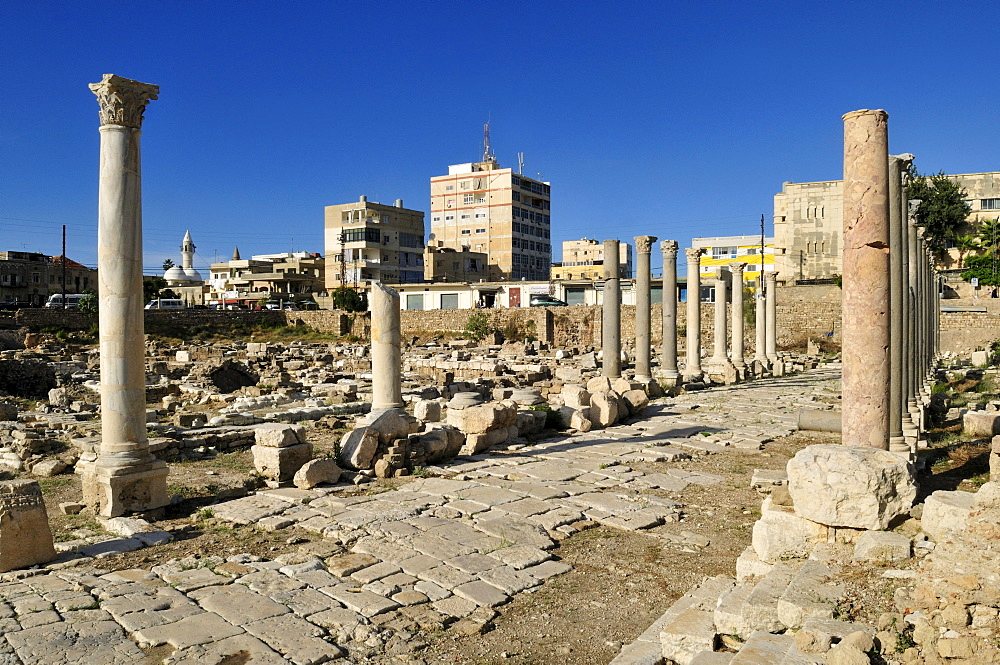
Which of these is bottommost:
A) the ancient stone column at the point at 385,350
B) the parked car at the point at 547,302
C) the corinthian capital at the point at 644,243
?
the ancient stone column at the point at 385,350

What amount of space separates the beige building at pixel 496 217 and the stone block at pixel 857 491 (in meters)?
67.8

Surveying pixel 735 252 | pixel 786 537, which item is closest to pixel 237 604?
pixel 786 537

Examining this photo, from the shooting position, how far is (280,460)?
973 centimetres

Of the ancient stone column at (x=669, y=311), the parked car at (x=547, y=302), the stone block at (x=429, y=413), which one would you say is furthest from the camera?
the parked car at (x=547, y=302)

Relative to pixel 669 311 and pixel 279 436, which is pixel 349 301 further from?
pixel 279 436

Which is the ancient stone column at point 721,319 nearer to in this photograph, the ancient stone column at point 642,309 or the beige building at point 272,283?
the ancient stone column at point 642,309

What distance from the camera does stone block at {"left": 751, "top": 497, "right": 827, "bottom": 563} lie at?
5.93m

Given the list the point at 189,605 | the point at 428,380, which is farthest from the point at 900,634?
the point at 428,380

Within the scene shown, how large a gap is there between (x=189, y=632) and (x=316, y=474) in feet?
14.3

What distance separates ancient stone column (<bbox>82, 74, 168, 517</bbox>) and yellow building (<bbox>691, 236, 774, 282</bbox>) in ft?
188

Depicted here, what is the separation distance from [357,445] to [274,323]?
45.8m

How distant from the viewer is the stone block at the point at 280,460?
9.75 metres

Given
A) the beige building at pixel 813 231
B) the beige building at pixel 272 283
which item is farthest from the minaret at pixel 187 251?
the beige building at pixel 813 231

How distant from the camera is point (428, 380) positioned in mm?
24188
